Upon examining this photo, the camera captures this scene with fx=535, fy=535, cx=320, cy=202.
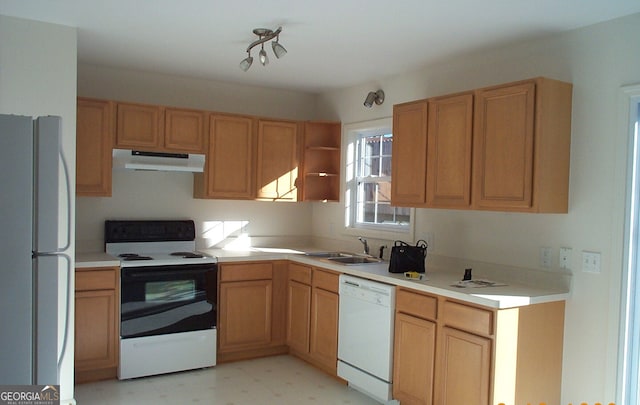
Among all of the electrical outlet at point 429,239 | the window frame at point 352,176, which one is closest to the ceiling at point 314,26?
the window frame at point 352,176

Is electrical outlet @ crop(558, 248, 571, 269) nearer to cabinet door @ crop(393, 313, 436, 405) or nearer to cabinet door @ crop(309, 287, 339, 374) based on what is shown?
cabinet door @ crop(393, 313, 436, 405)

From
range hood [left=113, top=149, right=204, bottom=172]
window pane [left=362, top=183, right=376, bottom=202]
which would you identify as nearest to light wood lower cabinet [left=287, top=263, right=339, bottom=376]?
window pane [left=362, top=183, right=376, bottom=202]

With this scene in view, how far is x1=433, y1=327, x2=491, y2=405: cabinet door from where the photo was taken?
2912 millimetres

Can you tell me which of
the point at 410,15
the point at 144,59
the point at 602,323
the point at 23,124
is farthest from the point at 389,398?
the point at 144,59

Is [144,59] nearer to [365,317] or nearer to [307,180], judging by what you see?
[307,180]

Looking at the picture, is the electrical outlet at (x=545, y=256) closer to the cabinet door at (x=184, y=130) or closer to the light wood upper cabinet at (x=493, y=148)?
the light wood upper cabinet at (x=493, y=148)

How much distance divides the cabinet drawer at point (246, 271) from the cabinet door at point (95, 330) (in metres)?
0.88

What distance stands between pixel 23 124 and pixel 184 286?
261cm

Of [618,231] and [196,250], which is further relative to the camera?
[196,250]

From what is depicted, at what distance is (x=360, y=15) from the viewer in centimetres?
303

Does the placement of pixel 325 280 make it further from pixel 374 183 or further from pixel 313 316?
pixel 374 183

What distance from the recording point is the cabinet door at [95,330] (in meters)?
3.84

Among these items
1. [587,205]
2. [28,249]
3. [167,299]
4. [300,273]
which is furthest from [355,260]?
[28,249]

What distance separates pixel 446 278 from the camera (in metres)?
3.52
